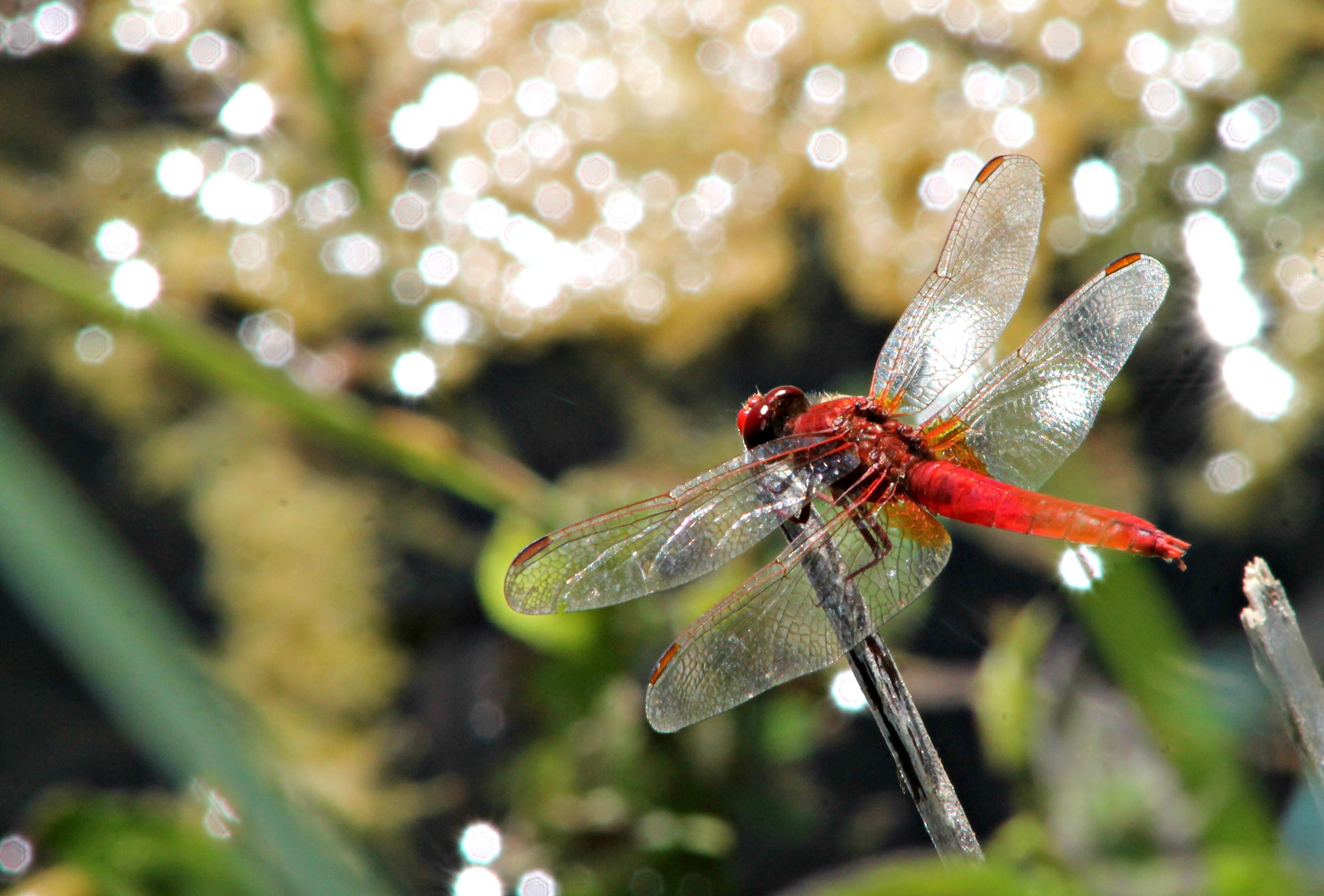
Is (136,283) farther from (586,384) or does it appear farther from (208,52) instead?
(586,384)

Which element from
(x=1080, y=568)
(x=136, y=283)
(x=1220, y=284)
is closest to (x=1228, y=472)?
(x=1220, y=284)

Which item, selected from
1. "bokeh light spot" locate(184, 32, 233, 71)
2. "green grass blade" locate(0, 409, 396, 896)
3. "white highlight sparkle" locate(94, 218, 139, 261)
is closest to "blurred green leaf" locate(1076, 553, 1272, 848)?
"green grass blade" locate(0, 409, 396, 896)

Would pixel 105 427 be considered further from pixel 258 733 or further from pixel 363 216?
pixel 258 733

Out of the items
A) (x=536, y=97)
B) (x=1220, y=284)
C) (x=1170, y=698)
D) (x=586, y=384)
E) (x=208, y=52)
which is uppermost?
(x=208, y=52)

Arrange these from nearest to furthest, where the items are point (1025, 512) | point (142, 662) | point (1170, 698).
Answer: point (142, 662)
point (1170, 698)
point (1025, 512)

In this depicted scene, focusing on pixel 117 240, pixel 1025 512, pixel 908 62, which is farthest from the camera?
pixel 117 240

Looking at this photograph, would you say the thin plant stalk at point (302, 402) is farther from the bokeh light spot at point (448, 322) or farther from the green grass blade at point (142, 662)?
the green grass blade at point (142, 662)
